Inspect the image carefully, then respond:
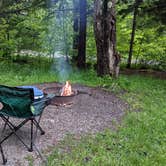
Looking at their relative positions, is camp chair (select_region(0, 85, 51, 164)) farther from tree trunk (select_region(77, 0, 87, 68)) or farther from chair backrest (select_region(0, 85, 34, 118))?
tree trunk (select_region(77, 0, 87, 68))

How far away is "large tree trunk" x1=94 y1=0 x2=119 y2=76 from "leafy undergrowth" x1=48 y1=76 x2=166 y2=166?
2088 millimetres

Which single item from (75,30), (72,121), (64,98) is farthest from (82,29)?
(72,121)

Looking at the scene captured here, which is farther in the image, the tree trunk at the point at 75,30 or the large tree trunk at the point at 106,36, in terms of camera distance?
the tree trunk at the point at 75,30

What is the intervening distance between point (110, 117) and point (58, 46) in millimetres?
7379

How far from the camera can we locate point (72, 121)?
16.0 feet

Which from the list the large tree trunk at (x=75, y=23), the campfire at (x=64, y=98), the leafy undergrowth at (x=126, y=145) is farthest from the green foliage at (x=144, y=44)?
the leafy undergrowth at (x=126, y=145)

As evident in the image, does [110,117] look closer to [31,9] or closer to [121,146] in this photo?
[121,146]

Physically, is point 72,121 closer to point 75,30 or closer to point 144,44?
point 75,30

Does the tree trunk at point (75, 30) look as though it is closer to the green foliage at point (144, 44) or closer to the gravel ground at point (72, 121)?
the green foliage at point (144, 44)

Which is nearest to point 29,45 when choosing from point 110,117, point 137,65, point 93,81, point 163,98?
point 137,65

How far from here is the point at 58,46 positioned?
40.1 feet

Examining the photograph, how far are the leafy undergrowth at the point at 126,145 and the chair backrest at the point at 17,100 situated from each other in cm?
62

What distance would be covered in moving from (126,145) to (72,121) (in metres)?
1.04

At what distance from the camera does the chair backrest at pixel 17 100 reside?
3824 mm
